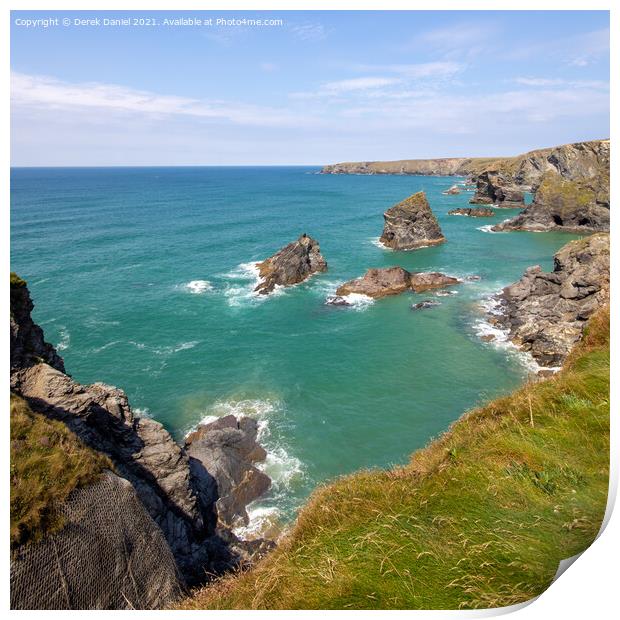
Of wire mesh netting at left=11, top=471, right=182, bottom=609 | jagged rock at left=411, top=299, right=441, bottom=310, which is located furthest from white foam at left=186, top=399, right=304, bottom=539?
jagged rock at left=411, top=299, right=441, bottom=310

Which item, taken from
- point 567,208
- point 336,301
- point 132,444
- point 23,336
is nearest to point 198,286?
point 336,301

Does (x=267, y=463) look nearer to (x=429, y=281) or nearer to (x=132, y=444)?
(x=132, y=444)

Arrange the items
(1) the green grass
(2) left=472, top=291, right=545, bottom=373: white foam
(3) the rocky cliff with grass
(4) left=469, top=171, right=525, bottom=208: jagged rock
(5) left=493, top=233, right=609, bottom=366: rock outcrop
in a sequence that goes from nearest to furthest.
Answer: (1) the green grass < (2) left=472, top=291, right=545, bottom=373: white foam < (5) left=493, top=233, right=609, bottom=366: rock outcrop < (3) the rocky cliff with grass < (4) left=469, top=171, right=525, bottom=208: jagged rock

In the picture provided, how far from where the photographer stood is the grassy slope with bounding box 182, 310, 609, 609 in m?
5.89

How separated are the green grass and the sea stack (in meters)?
75.2

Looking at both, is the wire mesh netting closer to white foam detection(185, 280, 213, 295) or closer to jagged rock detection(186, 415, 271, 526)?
jagged rock detection(186, 415, 271, 526)

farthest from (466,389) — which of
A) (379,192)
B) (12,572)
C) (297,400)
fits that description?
(379,192)

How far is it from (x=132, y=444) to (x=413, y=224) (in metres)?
72.2

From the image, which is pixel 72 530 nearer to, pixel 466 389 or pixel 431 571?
pixel 431 571

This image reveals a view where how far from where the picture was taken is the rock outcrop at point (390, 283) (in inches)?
2148

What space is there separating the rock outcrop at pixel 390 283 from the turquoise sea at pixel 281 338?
8.49 ft

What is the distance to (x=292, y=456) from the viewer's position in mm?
26359
